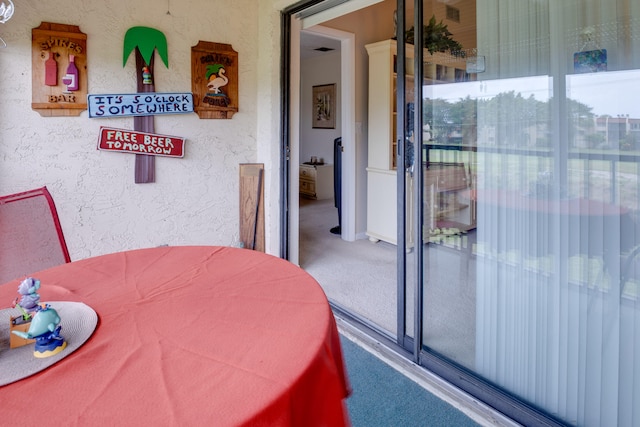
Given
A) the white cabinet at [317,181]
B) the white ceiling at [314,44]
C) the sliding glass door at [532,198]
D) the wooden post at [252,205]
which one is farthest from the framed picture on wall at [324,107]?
the sliding glass door at [532,198]

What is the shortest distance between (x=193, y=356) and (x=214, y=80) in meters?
2.60

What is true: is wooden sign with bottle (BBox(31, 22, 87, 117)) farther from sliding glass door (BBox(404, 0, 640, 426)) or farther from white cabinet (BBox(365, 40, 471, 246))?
white cabinet (BBox(365, 40, 471, 246))

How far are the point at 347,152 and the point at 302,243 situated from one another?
1.08m

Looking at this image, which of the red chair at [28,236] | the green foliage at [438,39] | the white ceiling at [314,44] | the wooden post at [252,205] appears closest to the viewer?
the red chair at [28,236]

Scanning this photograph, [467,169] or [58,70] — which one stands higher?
[58,70]

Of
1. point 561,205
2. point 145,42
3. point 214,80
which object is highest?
point 145,42

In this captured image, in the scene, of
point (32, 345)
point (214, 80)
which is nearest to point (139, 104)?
point (214, 80)

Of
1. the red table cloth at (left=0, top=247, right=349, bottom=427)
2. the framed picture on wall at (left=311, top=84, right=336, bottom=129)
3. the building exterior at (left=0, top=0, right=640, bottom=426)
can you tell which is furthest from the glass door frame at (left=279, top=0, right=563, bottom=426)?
the framed picture on wall at (left=311, top=84, right=336, bottom=129)

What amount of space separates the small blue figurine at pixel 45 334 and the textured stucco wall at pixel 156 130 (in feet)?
6.50

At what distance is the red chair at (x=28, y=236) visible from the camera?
61.6 inches

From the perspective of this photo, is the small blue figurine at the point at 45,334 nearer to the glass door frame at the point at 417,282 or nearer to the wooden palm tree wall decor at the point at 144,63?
the glass door frame at the point at 417,282

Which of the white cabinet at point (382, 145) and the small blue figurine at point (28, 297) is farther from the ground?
the white cabinet at point (382, 145)

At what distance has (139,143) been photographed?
9.27 ft

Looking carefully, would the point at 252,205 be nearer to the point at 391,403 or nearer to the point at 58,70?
the point at 58,70
